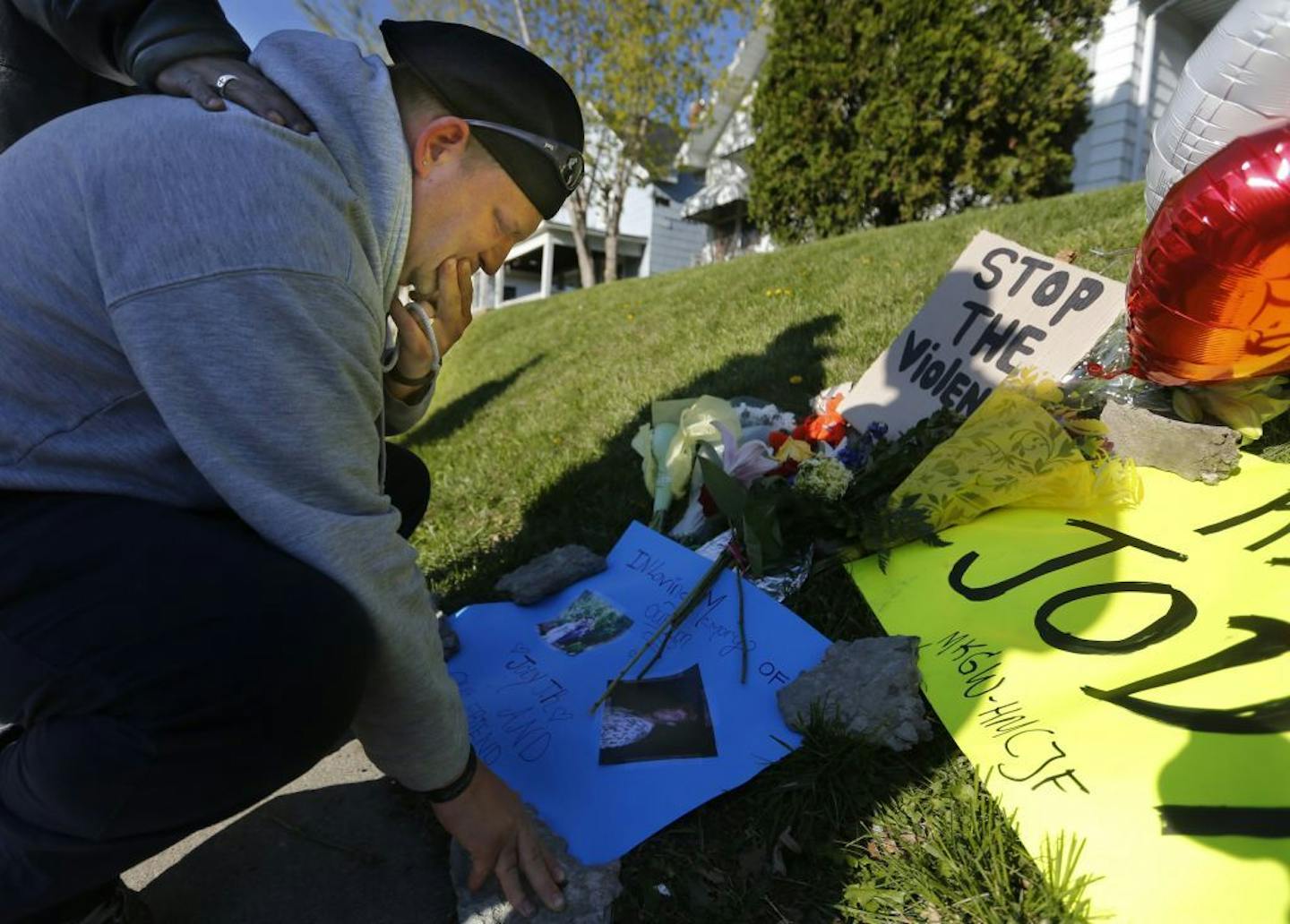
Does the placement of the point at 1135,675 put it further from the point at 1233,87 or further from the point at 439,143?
the point at 439,143

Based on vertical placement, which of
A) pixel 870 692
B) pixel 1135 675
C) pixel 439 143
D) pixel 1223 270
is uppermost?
pixel 439 143

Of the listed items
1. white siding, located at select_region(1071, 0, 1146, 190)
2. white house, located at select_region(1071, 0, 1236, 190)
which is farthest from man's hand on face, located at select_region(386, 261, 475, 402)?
white house, located at select_region(1071, 0, 1236, 190)

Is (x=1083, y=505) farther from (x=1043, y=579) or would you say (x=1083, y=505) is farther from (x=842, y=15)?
(x=842, y=15)

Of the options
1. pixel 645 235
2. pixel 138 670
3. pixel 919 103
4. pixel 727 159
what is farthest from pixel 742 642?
pixel 645 235

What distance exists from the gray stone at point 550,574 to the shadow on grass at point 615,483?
18 centimetres

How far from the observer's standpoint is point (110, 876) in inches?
37.9

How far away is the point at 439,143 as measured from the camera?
1.04 m

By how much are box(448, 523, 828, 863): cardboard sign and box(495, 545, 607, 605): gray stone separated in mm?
32

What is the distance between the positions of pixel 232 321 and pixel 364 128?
327 mm

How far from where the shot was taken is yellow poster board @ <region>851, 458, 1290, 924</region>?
99 centimetres

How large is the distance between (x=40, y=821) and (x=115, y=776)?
133 mm

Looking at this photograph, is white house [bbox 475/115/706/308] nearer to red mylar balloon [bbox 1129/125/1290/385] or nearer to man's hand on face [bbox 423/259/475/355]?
red mylar balloon [bbox 1129/125/1290/385]

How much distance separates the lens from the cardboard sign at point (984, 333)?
2.12 metres

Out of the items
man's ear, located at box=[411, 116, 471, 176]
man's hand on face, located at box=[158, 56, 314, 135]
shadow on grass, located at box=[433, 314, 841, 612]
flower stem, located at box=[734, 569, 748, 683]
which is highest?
man's hand on face, located at box=[158, 56, 314, 135]
